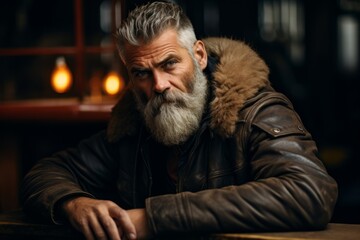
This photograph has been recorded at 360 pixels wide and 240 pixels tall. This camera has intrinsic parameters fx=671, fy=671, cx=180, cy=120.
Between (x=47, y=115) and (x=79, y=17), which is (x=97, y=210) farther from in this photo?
(x=79, y=17)

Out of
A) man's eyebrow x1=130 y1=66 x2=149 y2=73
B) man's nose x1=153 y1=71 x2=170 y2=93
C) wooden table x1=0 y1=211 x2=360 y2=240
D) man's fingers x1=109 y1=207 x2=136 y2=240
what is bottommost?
wooden table x1=0 y1=211 x2=360 y2=240

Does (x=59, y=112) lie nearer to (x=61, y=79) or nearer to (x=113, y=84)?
(x=113, y=84)

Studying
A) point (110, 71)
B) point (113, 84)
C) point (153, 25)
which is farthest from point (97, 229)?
point (110, 71)

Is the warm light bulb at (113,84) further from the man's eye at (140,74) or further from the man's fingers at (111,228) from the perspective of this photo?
the man's fingers at (111,228)

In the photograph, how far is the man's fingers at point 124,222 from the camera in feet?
8.27

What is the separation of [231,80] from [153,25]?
42 cm

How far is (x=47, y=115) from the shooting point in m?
4.22

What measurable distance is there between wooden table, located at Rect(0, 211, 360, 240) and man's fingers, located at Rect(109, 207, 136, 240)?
0.50ft

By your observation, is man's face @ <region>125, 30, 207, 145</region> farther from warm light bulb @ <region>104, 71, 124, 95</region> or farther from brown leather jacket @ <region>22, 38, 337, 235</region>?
warm light bulb @ <region>104, 71, 124, 95</region>

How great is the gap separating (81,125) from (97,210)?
69.1 inches

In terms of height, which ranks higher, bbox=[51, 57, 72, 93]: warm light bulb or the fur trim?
the fur trim

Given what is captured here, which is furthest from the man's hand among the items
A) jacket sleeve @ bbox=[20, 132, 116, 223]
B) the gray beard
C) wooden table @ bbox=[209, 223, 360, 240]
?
the gray beard

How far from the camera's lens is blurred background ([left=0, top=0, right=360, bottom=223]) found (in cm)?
430

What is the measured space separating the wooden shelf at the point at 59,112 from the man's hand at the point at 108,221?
1530 millimetres
